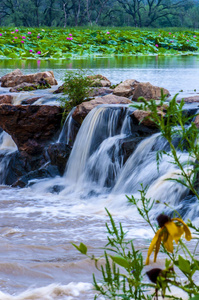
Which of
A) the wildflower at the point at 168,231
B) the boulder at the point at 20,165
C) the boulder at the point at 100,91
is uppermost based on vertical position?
the wildflower at the point at 168,231

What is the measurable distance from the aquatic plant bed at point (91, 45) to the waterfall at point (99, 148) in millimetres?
15090

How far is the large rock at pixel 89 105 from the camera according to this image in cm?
730

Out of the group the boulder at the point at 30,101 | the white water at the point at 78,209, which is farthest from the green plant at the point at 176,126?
the boulder at the point at 30,101

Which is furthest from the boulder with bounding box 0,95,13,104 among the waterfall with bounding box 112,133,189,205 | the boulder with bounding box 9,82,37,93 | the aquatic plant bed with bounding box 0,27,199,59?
the aquatic plant bed with bounding box 0,27,199,59

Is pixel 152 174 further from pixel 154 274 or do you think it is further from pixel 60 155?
pixel 154 274

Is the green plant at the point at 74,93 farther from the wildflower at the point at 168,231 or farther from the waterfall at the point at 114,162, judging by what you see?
the wildflower at the point at 168,231

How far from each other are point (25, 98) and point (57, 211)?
3607 mm

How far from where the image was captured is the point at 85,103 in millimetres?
7422

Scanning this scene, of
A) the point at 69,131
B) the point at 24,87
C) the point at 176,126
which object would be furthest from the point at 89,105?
the point at 176,126

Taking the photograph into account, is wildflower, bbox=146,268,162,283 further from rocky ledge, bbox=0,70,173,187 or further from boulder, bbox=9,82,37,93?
boulder, bbox=9,82,37,93

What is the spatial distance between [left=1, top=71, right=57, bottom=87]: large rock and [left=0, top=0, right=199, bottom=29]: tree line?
120ft

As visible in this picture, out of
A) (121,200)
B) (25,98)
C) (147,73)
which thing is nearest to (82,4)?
(147,73)

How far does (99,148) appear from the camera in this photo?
686 centimetres

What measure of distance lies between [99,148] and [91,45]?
1957 centimetres
